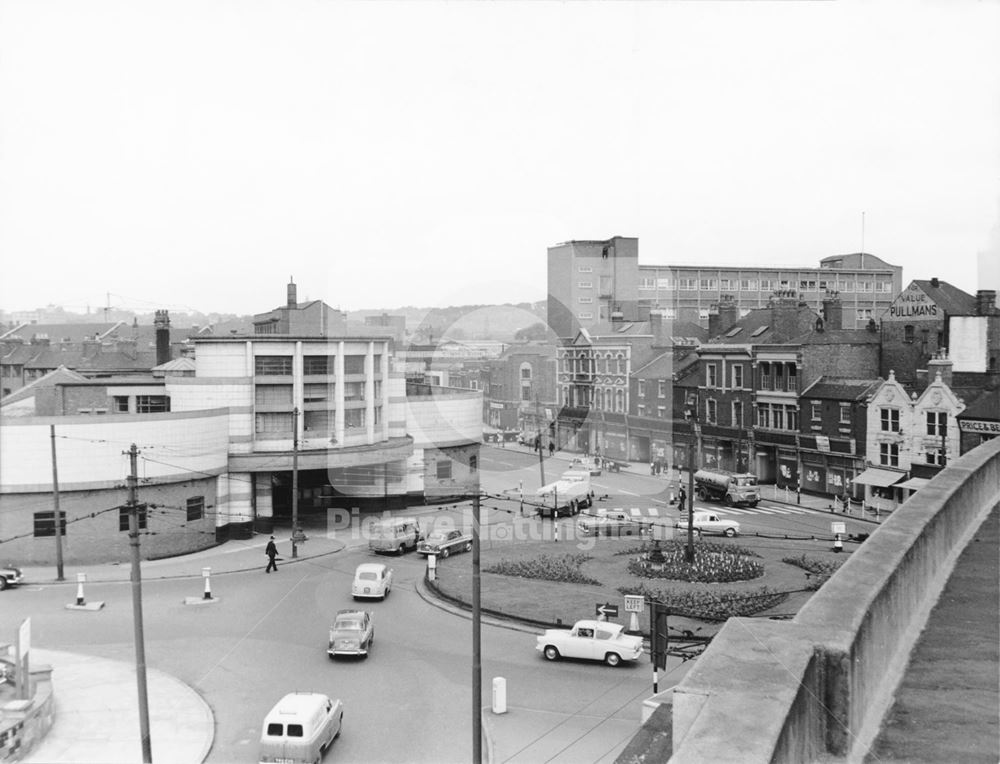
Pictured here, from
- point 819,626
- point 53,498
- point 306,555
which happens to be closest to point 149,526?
point 53,498

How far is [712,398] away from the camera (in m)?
68.8

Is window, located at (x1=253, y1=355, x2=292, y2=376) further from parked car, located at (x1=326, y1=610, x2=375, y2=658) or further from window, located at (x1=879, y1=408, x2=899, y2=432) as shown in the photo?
window, located at (x1=879, y1=408, x2=899, y2=432)

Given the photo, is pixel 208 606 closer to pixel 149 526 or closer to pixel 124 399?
pixel 149 526

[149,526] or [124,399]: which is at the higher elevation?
[124,399]

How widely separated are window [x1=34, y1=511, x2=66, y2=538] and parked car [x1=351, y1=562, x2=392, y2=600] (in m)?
15.4

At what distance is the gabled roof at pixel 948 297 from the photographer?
212 ft

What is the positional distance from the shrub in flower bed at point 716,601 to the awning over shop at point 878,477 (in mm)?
21747

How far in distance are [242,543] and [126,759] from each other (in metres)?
27.8

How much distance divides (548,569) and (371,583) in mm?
7656

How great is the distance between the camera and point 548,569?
36781mm

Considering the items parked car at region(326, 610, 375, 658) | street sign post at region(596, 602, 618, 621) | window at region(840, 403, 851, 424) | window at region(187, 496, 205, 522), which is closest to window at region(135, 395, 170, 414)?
window at region(187, 496, 205, 522)

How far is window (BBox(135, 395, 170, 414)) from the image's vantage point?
5128cm

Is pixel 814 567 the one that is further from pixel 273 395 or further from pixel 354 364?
pixel 273 395

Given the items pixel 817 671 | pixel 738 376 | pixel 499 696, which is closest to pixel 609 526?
pixel 738 376
